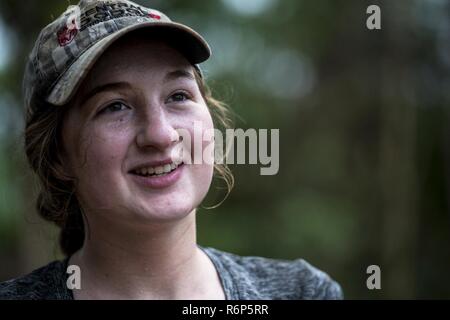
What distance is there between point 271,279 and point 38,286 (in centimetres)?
78

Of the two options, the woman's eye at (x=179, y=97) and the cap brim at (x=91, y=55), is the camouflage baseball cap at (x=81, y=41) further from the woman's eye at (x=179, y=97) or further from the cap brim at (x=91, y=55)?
the woman's eye at (x=179, y=97)

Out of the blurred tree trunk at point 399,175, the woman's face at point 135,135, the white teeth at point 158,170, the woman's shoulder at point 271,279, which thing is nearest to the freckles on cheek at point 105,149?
the woman's face at point 135,135

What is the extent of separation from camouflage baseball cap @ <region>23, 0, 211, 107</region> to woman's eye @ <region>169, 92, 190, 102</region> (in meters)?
0.12

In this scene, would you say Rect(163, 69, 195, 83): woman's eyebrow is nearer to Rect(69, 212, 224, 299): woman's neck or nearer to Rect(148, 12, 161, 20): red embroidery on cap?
Rect(148, 12, 161, 20): red embroidery on cap

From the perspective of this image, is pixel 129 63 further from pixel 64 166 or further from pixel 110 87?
pixel 64 166

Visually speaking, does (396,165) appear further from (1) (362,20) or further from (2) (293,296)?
(2) (293,296)

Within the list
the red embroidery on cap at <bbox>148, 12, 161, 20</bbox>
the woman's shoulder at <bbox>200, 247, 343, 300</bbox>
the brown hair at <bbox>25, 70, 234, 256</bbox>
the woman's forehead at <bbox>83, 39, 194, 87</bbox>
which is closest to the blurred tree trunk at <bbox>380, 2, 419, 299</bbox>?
the woman's shoulder at <bbox>200, 247, 343, 300</bbox>

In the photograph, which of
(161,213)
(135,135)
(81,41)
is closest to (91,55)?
(81,41)

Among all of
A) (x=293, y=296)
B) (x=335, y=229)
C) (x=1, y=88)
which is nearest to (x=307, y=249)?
(x=335, y=229)

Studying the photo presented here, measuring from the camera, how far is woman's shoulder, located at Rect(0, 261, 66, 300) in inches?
66.8

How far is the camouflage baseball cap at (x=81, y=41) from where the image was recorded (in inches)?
60.9

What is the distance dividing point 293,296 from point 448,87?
4.65 m

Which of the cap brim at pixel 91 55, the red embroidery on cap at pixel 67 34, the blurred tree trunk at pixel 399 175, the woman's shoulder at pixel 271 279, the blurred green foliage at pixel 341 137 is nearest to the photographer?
the cap brim at pixel 91 55

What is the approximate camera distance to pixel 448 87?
5910 mm
